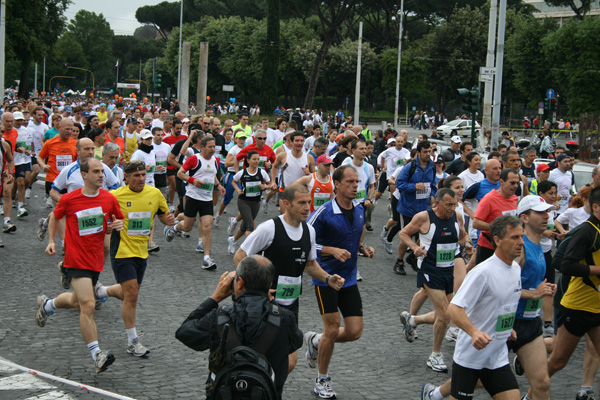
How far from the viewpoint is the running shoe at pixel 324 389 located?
20.6 feet

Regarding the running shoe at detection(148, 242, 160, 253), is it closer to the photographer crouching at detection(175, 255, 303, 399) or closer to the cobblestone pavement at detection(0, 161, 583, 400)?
the cobblestone pavement at detection(0, 161, 583, 400)

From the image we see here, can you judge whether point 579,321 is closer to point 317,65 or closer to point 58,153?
point 58,153

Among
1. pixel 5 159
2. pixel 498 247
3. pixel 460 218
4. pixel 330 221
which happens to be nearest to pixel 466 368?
pixel 498 247

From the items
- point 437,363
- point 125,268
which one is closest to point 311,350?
point 437,363

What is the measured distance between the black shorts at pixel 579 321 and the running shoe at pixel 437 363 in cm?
123

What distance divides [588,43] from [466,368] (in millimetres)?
49426

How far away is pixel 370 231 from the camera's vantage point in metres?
15.6

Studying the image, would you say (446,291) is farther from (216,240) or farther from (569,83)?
(569,83)

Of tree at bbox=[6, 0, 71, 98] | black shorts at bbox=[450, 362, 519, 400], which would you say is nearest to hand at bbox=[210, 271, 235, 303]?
black shorts at bbox=[450, 362, 519, 400]

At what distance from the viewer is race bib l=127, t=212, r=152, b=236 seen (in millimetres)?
7355

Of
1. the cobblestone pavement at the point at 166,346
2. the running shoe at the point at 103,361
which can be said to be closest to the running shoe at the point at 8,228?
the cobblestone pavement at the point at 166,346

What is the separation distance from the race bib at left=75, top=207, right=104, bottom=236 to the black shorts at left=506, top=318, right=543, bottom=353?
12.0 feet

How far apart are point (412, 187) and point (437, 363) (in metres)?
4.71

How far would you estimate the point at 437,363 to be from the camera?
279 inches
